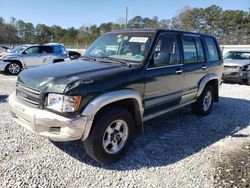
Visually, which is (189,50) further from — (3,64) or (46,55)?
(3,64)

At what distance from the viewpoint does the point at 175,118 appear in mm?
5898

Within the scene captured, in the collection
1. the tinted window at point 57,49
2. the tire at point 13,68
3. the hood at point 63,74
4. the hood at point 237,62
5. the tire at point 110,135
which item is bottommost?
the tire at point 110,135

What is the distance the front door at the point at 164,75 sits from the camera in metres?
4.12

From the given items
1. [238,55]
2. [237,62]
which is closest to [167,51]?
[237,62]

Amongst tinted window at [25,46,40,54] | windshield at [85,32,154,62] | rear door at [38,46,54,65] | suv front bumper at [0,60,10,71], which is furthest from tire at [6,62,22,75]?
windshield at [85,32,154,62]

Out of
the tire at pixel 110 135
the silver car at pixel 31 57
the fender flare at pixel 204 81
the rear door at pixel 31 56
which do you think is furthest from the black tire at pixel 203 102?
the rear door at pixel 31 56

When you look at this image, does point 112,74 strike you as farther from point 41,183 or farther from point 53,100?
point 41,183

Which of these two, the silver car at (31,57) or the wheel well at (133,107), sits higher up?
the silver car at (31,57)

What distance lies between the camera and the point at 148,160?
3.84 metres

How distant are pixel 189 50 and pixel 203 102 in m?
1.48

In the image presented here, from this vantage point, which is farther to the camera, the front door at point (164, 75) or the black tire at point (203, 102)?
the black tire at point (203, 102)

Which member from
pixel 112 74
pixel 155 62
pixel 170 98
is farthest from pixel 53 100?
pixel 170 98

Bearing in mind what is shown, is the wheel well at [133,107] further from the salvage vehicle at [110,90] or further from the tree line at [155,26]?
the tree line at [155,26]

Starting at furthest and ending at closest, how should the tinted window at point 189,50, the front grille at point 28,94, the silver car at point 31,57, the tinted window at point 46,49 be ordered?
the tinted window at point 46,49
the silver car at point 31,57
the tinted window at point 189,50
the front grille at point 28,94
